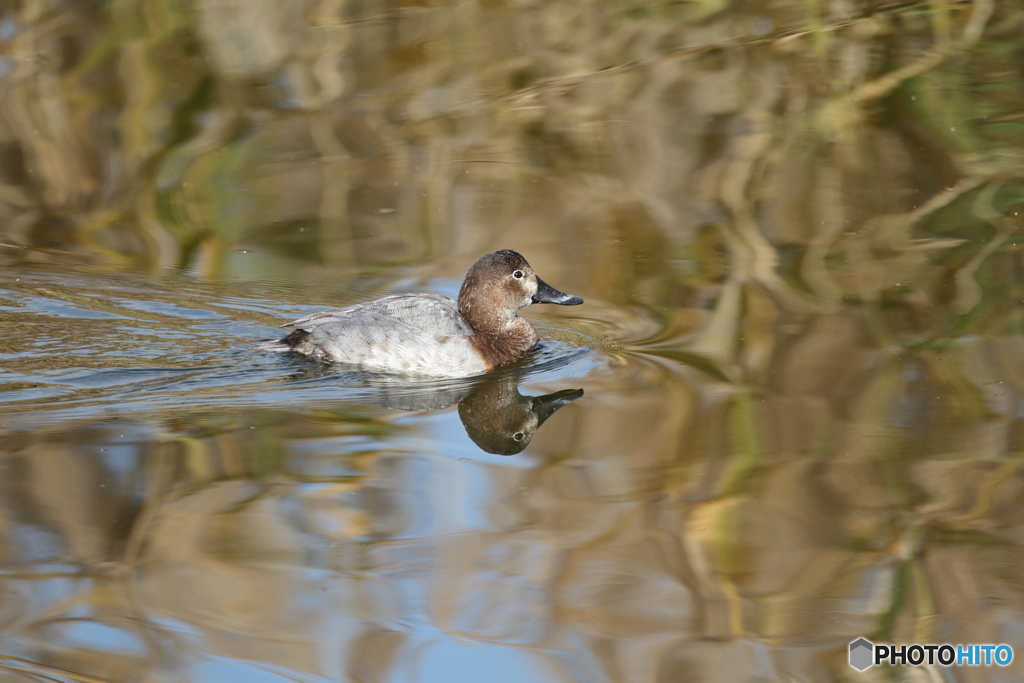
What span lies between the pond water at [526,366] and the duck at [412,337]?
11cm

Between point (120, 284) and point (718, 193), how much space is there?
4.62 metres

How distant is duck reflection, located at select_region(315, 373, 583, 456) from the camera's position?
5855mm

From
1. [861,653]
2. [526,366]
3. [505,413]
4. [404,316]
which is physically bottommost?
[861,653]

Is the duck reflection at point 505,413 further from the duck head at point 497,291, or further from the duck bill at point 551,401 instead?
the duck head at point 497,291

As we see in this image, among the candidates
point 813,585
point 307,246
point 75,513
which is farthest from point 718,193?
point 75,513

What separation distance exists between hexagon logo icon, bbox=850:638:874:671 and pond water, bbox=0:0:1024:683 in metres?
0.04

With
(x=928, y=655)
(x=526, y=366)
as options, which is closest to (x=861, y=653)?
(x=928, y=655)

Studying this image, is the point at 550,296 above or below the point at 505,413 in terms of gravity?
above

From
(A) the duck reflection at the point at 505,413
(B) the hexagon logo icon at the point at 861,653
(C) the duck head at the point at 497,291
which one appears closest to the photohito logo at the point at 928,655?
(B) the hexagon logo icon at the point at 861,653

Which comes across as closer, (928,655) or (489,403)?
(928,655)

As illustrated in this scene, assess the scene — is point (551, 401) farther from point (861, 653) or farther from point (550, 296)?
point (861, 653)

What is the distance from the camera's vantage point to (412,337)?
6.59 metres

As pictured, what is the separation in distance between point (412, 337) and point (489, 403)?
614 millimetres

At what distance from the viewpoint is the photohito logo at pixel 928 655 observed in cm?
397
